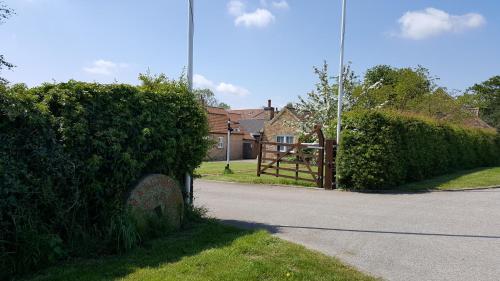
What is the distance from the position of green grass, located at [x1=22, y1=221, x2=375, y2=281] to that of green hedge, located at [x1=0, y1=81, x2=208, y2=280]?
421 mm

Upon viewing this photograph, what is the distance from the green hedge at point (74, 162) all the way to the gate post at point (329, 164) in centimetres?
843

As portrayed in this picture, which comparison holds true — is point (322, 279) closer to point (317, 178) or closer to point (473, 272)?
point (473, 272)

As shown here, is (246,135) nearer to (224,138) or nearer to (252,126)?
(224,138)

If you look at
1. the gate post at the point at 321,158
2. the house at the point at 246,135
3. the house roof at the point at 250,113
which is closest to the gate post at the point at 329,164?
the gate post at the point at 321,158

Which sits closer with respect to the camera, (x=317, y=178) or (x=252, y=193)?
(x=252, y=193)

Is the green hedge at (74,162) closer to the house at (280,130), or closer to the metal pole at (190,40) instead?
the metal pole at (190,40)

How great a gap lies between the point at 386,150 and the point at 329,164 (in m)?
1.99

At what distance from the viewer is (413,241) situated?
7133 mm

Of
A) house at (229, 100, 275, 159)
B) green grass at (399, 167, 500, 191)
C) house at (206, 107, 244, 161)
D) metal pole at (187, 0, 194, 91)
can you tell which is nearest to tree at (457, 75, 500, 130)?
house at (229, 100, 275, 159)

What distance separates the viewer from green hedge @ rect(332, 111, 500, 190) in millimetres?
13891

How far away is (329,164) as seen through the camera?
1464 centimetres

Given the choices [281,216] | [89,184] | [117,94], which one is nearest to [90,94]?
[117,94]

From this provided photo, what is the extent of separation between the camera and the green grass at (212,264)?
4734mm

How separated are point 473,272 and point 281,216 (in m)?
4.35
